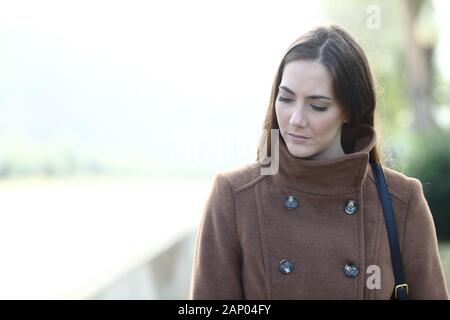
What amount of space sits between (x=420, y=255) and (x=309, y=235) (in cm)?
45

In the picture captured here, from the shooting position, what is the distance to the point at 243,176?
10.6 ft

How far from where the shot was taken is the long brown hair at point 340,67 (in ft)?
10.3

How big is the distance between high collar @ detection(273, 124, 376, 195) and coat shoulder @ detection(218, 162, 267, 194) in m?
0.08

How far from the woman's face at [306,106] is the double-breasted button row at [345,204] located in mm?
187

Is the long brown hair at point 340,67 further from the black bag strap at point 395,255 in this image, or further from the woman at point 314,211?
the black bag strap at point 395,255

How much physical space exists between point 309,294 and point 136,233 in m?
6.97

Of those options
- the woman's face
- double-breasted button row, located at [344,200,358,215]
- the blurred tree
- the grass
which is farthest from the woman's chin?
the blurred tree

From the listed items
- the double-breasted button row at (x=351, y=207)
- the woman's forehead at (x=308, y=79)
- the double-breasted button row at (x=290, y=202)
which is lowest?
the double-breasted button row at (x=351, y=207)

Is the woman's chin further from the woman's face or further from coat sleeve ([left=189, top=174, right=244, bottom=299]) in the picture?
coat sleeve ([left=189, top=174, right=244, bottom=299])

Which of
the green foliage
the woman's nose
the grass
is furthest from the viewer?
the green foliage

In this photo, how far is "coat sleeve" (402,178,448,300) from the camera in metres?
3.21

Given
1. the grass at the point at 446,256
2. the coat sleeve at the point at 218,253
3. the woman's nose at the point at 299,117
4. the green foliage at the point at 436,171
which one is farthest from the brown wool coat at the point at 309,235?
the green foliage at the point at 436,171

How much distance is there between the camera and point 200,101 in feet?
77.7
